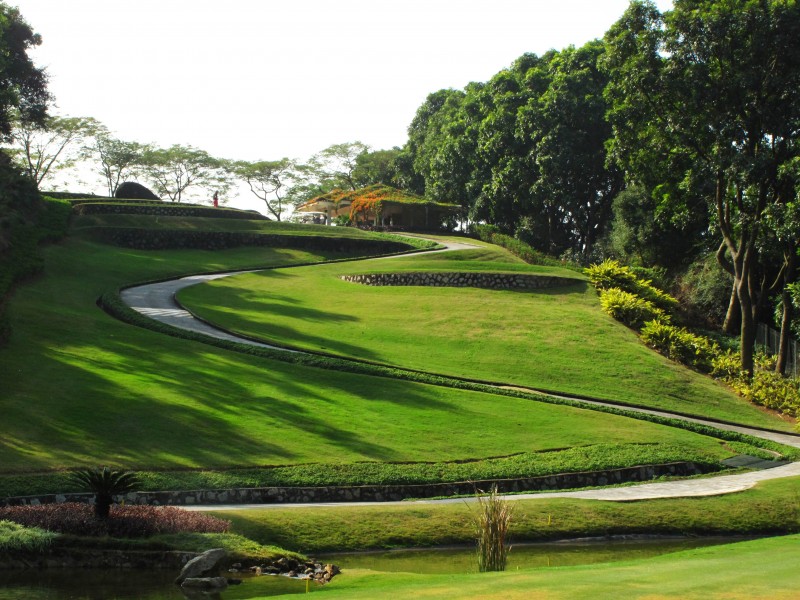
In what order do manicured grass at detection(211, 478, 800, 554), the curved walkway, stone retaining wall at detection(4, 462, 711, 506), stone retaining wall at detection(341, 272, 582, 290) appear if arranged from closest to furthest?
manicured grass at detection(211, 478, 800, 554) < stone retaining wall at detection(4, 462, 711, 506) < the curved walkway < stone retaining wall at detection(341, 272, 582, 290)

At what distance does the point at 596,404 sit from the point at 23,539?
1988 centimetres

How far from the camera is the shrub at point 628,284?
143 feet

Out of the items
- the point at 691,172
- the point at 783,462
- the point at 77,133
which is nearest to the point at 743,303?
the point at 691,172

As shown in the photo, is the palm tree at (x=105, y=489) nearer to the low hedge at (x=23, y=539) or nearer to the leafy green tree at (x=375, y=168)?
the low hedge at (x=23, y=539)

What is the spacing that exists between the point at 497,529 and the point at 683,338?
26116mm

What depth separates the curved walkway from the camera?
2103cm

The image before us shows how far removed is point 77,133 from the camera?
286 feet

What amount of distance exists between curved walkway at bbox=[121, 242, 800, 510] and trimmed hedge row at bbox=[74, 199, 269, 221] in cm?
1553

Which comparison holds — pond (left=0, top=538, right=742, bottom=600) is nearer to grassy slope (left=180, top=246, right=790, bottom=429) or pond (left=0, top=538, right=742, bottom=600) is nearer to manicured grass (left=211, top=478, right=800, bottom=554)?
manicured grass (left=211, top=478, right=800, bottom=554)

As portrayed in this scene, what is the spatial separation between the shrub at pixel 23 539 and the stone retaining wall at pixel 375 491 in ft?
9.24

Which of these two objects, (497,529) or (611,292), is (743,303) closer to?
(611,292)

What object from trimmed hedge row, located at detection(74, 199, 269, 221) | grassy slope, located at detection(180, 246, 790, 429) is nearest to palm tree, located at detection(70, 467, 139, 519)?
grassy slope, located at detection(180, 246, 790, 429)

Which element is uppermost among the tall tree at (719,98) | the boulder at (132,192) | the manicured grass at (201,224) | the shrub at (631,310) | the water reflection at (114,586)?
the tall tree at (719,98)

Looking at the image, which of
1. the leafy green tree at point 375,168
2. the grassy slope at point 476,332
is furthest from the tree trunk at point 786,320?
the leafy green tree at point 375,168
